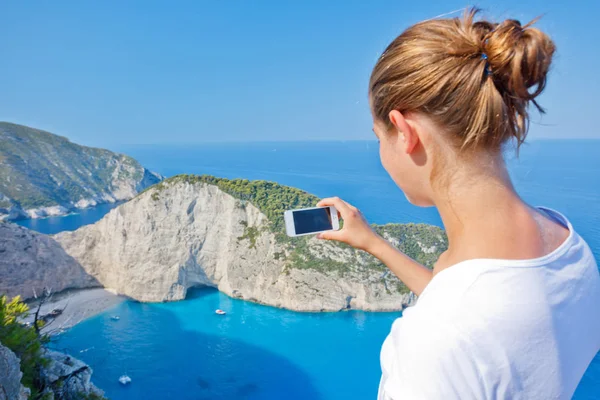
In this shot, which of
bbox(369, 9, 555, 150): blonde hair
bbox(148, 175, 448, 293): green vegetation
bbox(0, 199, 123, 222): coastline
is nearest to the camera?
bbox(369, 9, 555, 150): blonde hair

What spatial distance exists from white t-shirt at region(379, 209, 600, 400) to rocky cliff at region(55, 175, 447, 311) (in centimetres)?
1779

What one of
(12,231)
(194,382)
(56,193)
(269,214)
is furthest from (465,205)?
(56,193)

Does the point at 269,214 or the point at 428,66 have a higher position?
the point at 428,66

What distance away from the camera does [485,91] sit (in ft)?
2.16

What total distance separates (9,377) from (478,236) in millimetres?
6377

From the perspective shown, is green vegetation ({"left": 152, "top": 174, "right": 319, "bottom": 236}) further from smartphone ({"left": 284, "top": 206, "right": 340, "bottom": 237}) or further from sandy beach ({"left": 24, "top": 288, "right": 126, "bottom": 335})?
smartphone ({"left": 284, "top": 206, "right": 340, "bottom": 237})

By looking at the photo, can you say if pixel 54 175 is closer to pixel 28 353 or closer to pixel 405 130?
pixel 28 353

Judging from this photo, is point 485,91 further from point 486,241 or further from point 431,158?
point 486,241

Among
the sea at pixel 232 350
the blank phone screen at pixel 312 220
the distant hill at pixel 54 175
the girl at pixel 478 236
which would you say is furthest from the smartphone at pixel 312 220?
the distant hill at pixel 54 175

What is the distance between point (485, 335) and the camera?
0.52 meters

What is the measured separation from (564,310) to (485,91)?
389 mm

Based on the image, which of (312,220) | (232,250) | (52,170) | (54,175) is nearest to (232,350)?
→ (232,250)

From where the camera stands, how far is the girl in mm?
525

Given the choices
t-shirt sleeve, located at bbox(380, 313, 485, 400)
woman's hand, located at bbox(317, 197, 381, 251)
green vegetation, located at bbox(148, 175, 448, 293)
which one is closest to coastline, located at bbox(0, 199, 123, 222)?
green vegetation, located at bbox(148, 175, 448, 293)
